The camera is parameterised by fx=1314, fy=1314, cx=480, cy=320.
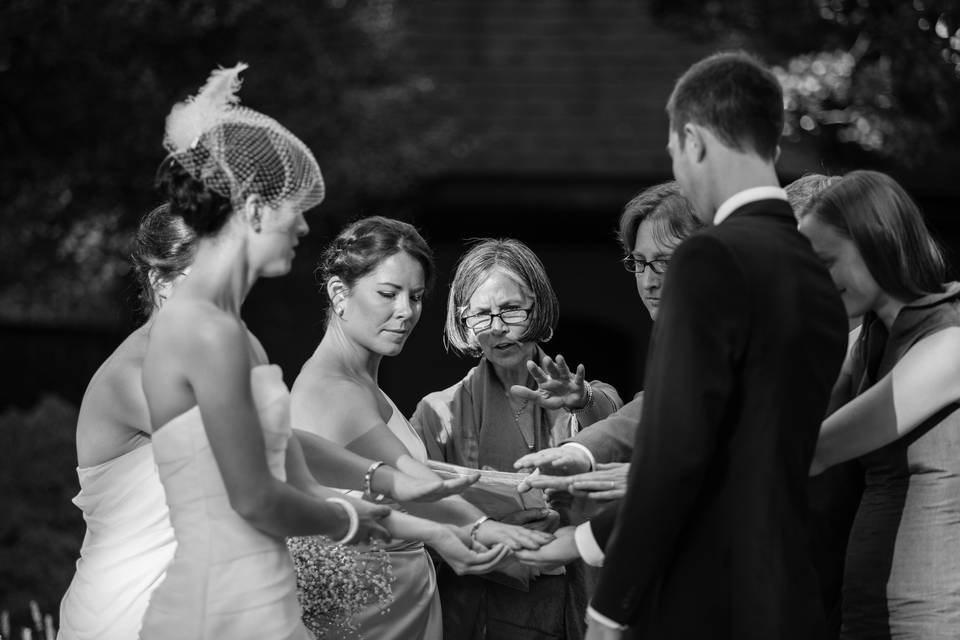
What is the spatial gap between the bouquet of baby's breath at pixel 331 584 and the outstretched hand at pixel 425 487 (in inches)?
9.8

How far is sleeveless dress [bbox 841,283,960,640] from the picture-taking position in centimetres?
325

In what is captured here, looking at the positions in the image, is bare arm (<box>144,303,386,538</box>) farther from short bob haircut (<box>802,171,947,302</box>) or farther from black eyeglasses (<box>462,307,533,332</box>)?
short bob haircut (<box>802,171,947,302</box>)

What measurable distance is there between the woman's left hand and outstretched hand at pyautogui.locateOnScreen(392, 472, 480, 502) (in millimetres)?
454

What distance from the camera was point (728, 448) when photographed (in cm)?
281

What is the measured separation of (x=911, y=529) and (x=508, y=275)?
1555mm

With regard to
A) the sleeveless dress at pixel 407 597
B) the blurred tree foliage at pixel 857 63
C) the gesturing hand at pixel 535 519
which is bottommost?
the sleeveless dress at pixel 407 597

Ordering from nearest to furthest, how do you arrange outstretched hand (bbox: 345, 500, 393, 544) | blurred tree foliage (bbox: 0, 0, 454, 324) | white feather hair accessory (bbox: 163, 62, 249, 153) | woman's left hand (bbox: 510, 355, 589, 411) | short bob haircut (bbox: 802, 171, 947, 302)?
1. white feather hair accessory (bbox: 163, 62, 249, 153)
2. outstretched hand (bbox: 345, 500, 393, 544)
3. short bob haircut (bbox: 802, 171, 947, 302)
4. woman's left hand (bbox: 510, 355, 589, 411)
5. blurred tree foliage (bbox: 0, 0, 454, 324)

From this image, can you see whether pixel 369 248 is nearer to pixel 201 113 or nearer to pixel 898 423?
pixel 201 113

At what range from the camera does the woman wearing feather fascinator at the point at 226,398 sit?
286 centimetres

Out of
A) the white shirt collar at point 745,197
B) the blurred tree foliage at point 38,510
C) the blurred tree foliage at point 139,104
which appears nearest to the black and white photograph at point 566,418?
the white shirt collar at point 745,197

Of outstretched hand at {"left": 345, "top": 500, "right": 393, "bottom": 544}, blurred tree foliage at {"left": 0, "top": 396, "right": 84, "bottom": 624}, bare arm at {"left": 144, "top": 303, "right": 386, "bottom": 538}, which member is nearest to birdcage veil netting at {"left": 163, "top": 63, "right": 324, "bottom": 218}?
bare arm at {"left": 144, "top": 303, "right": 386, "bottom": 538}

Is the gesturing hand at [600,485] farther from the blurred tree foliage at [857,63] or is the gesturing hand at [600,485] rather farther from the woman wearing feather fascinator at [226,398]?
the blurred tree foliage at [857,63]

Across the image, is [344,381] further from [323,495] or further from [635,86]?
[635,86]

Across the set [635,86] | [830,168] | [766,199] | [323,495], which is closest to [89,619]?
[323,495]
